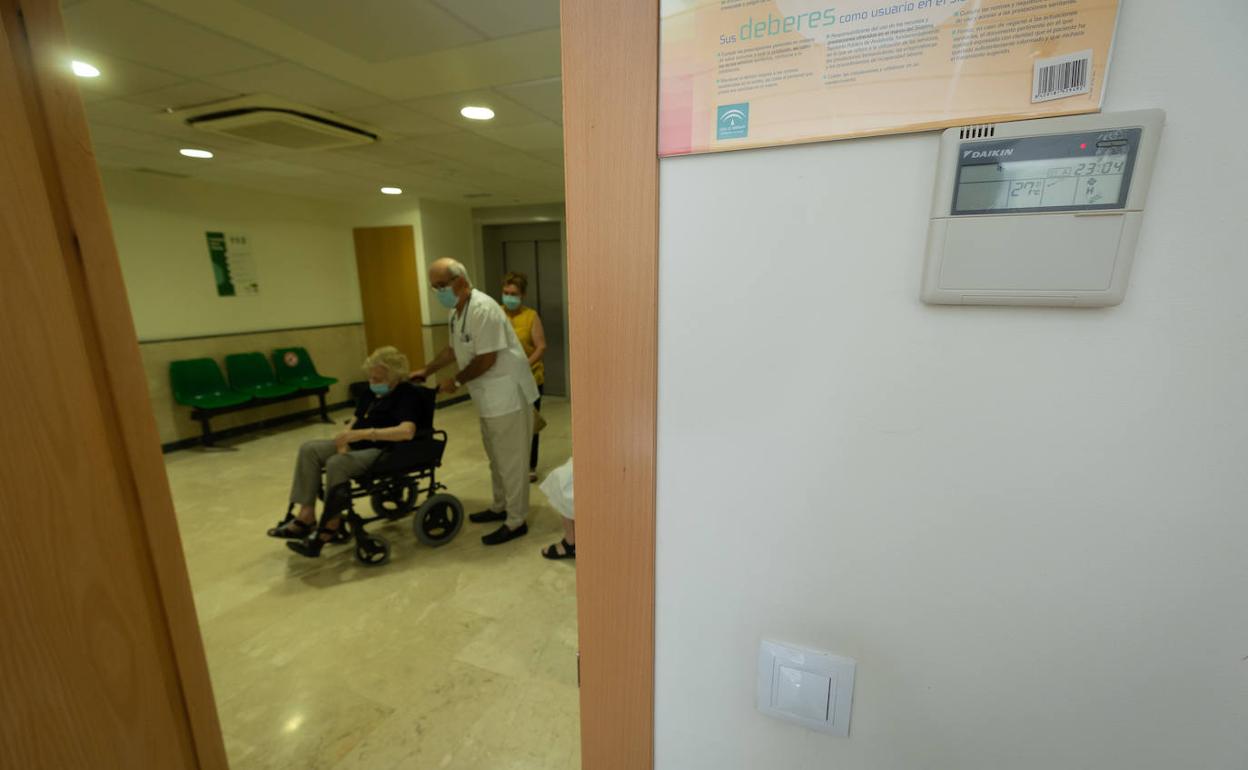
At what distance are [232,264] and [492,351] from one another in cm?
406

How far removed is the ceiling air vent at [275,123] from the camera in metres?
2.69

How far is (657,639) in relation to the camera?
0.66 metres

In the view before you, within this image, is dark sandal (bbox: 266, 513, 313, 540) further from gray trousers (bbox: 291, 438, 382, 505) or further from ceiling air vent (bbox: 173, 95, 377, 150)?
ceiling air vent (bbox: 173, 95, 377, 150)

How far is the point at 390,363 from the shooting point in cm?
270

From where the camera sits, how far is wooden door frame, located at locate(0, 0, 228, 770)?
755 millimetres

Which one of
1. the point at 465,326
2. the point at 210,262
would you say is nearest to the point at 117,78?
the point at 465,326

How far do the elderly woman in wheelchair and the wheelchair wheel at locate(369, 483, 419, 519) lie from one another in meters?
0.19

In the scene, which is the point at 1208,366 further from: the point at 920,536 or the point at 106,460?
the point at 106,460

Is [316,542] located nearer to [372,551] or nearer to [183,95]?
[372,551]

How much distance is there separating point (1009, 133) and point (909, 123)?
0.26 ft

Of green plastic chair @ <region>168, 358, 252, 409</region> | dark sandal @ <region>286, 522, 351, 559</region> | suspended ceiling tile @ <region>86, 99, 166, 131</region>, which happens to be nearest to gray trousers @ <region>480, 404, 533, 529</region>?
dark sandal @ <region>286, 522, 351, 559</region>

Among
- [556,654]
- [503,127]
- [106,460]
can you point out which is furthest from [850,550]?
[503,127]

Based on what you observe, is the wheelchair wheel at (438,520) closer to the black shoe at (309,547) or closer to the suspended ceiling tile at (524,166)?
the black shoe at (309,547)

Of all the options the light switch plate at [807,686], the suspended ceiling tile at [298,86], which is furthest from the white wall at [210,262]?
the light switch plate at [807,686]
